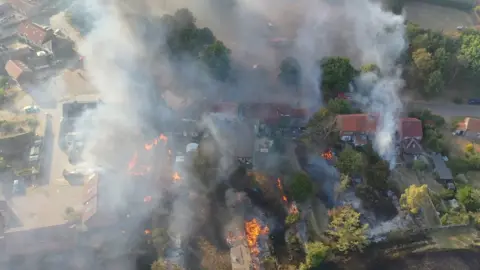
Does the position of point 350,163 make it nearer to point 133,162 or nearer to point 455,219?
point 455,219

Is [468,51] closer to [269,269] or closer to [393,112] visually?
[393,112]

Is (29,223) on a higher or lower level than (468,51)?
lower

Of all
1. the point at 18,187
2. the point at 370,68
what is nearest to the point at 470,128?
Answer: the point at 370,68

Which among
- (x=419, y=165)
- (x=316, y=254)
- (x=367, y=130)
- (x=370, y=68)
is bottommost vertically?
(x=316, y=254)

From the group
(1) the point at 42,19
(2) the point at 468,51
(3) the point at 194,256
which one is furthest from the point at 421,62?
(1) the point at 42,19

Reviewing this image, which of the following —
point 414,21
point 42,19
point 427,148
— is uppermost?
point 414,21

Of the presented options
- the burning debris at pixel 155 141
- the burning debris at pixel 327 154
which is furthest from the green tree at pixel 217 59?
the burning debris at pixel 327 154

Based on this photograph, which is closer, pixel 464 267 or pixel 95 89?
pixel 464 267

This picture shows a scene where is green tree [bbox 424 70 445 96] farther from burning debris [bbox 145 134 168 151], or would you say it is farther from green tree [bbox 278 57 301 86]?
burning debris [bbox 145 134 168 151]
